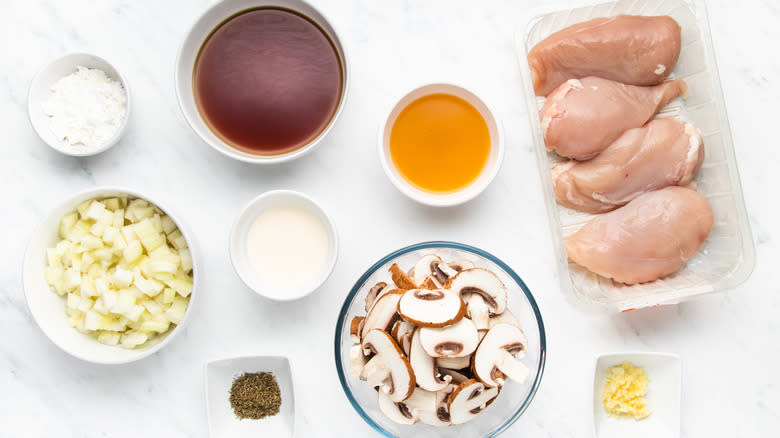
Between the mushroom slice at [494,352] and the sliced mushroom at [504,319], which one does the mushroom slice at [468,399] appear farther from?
the sliced mushroom at [504,319]

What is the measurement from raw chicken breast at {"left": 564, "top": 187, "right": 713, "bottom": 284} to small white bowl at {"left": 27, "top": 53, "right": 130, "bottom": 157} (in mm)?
1255

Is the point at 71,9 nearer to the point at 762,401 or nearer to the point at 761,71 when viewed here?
the point at 761,71

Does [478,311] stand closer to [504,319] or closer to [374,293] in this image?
[504,319]

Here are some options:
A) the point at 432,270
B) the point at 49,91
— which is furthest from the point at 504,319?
the point at 49,91

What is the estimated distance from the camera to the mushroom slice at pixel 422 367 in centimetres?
130

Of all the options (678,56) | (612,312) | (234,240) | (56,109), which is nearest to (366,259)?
(234,240)

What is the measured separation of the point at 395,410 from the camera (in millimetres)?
1365

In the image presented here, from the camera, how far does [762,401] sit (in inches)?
67.0

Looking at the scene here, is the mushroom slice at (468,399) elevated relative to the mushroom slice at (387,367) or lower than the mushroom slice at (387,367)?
lower

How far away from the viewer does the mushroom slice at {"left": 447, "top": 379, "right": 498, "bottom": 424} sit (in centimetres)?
129

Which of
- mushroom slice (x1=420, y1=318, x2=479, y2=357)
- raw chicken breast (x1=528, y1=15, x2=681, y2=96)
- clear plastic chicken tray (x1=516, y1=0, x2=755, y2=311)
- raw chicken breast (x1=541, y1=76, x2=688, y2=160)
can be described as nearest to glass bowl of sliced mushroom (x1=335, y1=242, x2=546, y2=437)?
mushroom slice (x1=420, y1=318, x2=479, y2=357)

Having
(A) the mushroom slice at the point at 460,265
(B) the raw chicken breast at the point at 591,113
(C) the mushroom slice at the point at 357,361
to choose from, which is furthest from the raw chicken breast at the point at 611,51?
(C) the mushroom slice at the point at 357,361

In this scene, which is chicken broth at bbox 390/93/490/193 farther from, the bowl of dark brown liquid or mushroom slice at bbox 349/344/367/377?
mushroom slice at bbox 349/344/367/377

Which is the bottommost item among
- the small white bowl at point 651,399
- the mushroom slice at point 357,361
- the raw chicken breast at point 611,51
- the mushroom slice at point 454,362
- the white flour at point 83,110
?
the small white bowl at point 651,399
